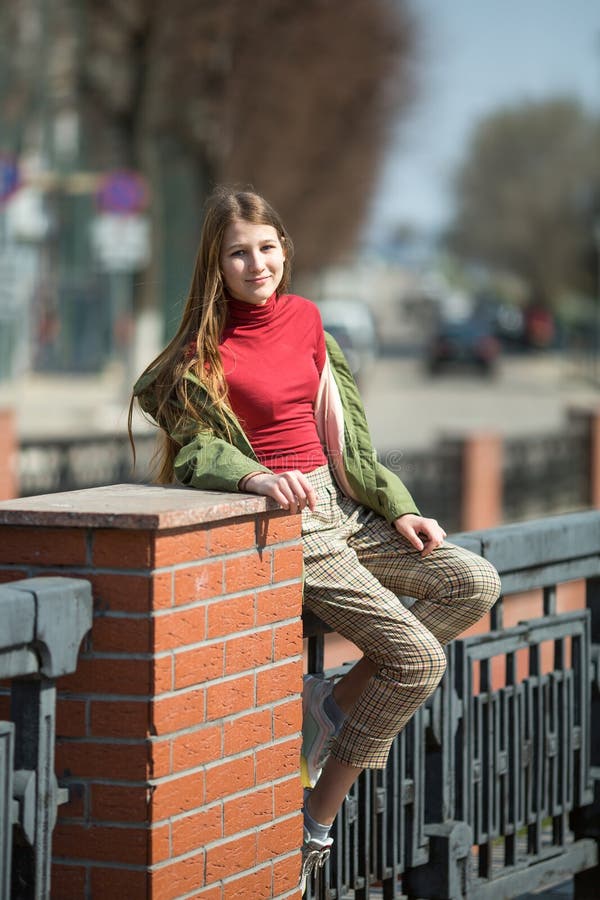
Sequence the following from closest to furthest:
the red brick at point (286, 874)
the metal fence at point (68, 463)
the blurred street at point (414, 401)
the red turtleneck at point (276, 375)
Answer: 1. the red brick at point (286, 874)
2. the red turtleneck at point (276, 375)
3. the metal fence at point (68, 463)
4. the blurred street at point (414, 401)

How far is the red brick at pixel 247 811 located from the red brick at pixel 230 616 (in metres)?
0.37

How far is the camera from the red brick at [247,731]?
12.3 ft

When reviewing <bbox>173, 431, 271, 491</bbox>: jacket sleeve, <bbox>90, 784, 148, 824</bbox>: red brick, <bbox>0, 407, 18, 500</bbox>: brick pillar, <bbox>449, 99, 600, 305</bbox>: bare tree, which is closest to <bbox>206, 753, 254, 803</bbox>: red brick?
<bbox>90, 784, 148, 824</bbox>: red brick

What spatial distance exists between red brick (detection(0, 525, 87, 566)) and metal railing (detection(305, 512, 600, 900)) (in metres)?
1.03

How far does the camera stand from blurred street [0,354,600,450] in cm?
3003

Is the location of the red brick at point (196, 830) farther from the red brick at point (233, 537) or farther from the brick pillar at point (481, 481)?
the brick pillar at point (481, 481)

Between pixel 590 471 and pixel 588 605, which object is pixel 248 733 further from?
pixel 590 471

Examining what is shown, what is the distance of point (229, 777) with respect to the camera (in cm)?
375

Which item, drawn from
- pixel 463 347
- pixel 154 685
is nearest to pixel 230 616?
pixel 154 685

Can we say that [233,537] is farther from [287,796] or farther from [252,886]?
[252,886]

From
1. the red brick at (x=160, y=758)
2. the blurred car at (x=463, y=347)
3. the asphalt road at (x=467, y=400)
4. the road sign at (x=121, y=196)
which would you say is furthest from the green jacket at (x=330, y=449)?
the blurred car at (x=463, y=347)

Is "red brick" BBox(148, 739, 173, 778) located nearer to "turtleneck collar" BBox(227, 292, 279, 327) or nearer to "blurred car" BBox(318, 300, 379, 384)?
"turtleneck collar" BBox(227, 292, 279, 327)

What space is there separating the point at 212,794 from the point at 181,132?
1350 inches

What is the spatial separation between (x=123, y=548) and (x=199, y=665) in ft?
1.05
